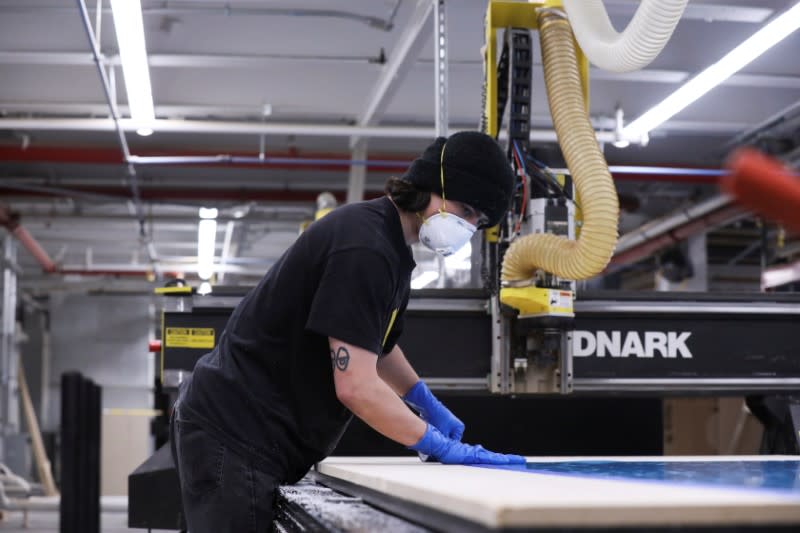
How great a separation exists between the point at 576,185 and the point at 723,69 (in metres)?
3.30

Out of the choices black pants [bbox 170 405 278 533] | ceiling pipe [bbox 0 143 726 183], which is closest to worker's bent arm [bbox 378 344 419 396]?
black pants [bbox 170 405 278 533]

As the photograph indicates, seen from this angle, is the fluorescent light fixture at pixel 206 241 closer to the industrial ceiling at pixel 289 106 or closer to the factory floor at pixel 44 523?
the industrial ceiling at pixel 289 106

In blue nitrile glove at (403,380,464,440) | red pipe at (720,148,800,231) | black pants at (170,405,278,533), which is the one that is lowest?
black pants at (170,405,278,533)

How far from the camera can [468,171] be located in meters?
2.10

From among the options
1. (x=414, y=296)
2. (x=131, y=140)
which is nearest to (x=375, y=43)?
(x=131, y=140)

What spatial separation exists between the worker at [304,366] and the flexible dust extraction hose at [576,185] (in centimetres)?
82

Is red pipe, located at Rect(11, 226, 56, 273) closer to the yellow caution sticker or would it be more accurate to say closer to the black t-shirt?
the yellow caution sticker

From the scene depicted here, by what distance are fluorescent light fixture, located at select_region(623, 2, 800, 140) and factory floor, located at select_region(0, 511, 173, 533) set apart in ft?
15.7

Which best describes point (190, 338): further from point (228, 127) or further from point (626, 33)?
point (228, 127)

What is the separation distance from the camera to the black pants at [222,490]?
203 centimetres

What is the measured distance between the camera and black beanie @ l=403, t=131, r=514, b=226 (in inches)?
82.3

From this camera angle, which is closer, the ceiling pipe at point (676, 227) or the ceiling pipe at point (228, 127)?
the ceiling pipe at point (228, 127)

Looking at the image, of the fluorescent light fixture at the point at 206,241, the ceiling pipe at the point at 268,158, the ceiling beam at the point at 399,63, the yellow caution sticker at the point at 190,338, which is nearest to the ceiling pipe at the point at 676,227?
the ceiling pipe at the point at 268,158

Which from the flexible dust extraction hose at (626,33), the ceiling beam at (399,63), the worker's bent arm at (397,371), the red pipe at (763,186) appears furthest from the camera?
the ceiling beam at (399,63)
